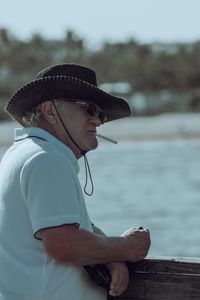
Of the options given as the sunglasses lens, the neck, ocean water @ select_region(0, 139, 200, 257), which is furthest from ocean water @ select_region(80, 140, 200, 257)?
the neck

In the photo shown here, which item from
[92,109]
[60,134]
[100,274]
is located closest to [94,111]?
[92,109]

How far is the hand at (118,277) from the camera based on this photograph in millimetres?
3658

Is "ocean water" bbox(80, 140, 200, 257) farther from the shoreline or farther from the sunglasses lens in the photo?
the sunglasses lens

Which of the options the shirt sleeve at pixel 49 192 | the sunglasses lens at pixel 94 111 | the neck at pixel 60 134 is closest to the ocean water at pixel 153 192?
the sunglasses lens at pixel 94 111

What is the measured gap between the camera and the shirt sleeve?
3465mm

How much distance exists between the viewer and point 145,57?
57.3 m

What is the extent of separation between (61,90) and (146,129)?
32.4m

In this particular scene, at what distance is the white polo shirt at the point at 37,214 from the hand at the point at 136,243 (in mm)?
139

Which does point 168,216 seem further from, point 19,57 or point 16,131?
point 19,57

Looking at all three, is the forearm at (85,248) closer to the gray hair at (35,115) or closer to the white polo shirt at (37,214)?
the white polo shirt at (37,214)

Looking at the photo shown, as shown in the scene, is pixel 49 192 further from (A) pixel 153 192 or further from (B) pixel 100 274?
(A) pixel 153 192

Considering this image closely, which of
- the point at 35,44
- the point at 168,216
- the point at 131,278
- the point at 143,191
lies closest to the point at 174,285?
the point at 131,278

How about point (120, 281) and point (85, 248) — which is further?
point (120, 281)

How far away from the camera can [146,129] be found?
3600 cm
